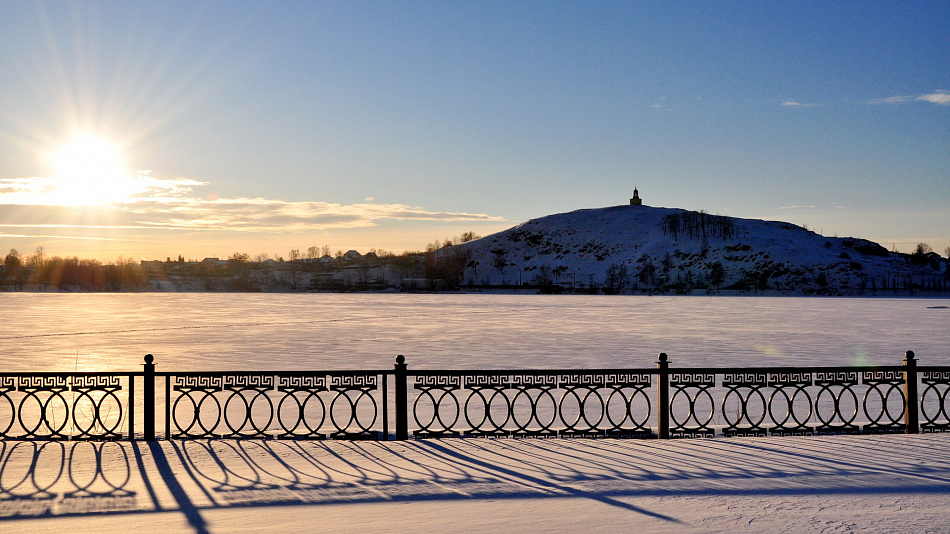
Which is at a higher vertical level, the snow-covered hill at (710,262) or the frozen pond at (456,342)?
the snow-covered hill at (710,262)

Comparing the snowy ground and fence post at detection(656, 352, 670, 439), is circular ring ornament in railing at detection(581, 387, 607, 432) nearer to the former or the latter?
the snowy ground

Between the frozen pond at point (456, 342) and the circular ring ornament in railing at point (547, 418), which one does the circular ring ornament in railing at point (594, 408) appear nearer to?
the circular ring ornament in railing at point (547, 418)

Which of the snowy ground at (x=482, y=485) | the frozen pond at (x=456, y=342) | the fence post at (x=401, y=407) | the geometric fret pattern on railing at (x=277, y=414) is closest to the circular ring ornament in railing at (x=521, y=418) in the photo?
the snowy ground at (x=482, y=485)

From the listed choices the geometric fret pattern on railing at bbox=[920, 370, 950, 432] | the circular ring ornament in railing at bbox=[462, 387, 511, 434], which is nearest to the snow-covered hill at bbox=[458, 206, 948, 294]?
the geometric fret pattern on railing at bbox=[920, 370, 950, 432]

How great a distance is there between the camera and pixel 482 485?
282 inches

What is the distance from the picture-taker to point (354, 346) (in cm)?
2595

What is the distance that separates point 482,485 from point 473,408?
19.8ft

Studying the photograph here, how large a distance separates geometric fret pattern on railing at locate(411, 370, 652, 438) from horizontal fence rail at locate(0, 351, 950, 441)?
0.03 m

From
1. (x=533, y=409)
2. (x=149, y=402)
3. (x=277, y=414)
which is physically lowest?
(x=277, y=414)

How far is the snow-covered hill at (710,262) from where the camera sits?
145125 millimetres

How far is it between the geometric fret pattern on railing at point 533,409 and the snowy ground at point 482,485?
0.45 meters

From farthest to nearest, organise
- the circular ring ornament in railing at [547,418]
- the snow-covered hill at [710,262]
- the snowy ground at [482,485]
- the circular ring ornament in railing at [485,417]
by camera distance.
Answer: the snow-covered hill at [710,262]
the circular ring ornament in railing at [547,418]
the circular ring ornament in railing at [485,417]
the snowy ground at [482,485]

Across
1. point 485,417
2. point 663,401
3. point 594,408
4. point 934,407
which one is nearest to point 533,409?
point 485,417

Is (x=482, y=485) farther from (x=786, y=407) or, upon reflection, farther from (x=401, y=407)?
(x=786, y=407)
